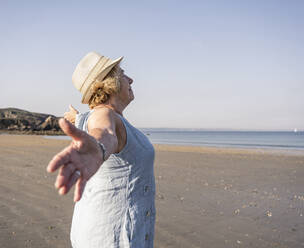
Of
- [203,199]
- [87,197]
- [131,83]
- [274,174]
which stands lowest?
[274,174]

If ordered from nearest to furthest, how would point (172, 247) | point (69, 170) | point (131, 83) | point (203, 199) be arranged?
point (69, 170) < point (131, 83) < point (172, 247) < point (203, 199)

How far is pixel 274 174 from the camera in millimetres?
10883

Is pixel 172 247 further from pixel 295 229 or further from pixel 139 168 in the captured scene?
pixel 139 168

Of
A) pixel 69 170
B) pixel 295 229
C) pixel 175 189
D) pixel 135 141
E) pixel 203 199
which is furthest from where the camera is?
pixel 175 189

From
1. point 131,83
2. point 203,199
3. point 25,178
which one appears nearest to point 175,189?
point 203,199

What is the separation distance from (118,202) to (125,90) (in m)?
0.81

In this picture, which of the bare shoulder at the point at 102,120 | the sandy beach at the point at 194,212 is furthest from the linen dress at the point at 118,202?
the sandy beach at the point at 194,212

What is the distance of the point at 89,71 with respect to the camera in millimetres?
2266

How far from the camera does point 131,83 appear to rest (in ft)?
7.85

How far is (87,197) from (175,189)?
6078 mm

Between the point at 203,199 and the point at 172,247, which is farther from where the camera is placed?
the point at 203,199

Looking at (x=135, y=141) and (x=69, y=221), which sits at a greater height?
(x=135, y=141)

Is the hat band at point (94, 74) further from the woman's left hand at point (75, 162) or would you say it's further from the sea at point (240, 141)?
the sea at point (240, 141)

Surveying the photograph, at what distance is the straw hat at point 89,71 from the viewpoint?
7.14 ft
